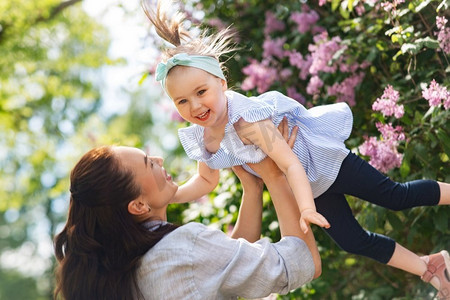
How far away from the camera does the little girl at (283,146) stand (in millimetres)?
2373

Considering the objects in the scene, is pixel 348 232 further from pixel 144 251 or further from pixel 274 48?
pixel 274 48

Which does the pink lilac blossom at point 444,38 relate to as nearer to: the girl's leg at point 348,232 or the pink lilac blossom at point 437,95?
the pink lilac blossom at point 437,95

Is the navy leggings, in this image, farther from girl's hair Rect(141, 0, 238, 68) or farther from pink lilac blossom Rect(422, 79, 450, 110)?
girl's hair Rect(141, 0, 238, 68)

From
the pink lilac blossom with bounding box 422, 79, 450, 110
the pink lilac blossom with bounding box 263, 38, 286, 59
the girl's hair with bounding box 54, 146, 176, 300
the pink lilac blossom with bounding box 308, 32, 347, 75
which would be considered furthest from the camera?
the pink lilac blossom with bounding box 263, 38, 286, 59

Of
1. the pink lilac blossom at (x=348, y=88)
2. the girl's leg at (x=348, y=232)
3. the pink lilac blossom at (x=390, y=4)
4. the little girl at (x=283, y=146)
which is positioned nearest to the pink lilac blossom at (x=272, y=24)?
the pink lilac blossom at (x=348, y=88)

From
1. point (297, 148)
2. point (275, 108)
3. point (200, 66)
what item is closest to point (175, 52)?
point (200, 66)

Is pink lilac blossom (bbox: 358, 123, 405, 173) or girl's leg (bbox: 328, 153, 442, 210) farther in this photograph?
pink lilac blossom (bbox: 358, 123, 405, 173)

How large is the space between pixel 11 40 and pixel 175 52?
9902mm

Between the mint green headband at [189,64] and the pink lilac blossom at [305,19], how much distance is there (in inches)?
69.4

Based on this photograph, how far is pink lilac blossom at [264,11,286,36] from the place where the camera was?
4508 mm

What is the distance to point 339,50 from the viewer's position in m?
3.58

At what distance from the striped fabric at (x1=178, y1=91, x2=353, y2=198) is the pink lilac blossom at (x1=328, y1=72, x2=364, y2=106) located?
1074 mm

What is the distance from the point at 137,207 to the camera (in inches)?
88.4

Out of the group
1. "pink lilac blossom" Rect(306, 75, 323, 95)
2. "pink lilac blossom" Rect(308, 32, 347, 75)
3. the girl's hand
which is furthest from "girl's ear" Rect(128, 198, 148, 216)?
"pink lilac blossom" Rect(306, 75, 323, 95)
